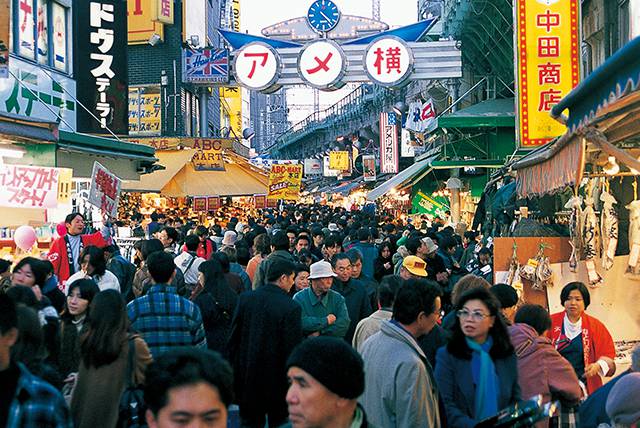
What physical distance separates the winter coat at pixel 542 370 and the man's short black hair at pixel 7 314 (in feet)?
9.46

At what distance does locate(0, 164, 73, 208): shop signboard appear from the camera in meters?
Answer: 9.95

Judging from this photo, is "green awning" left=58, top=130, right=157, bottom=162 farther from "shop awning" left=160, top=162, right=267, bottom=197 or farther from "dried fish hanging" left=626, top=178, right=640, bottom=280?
"dried fish hanging" left=626, top=178, right=640, bottom=280

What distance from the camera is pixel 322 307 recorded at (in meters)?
7.48

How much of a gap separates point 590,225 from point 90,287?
204 inches

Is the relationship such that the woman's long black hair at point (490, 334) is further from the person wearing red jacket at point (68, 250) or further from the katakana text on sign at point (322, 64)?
the katakana text on sign at point (322, 64)

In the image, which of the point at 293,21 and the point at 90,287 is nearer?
the point at 90,287

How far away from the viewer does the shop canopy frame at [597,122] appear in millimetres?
5082

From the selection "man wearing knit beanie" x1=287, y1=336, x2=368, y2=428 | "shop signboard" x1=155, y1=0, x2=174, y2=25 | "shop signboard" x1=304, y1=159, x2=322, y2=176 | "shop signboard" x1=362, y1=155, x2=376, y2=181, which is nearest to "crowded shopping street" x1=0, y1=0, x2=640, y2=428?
"man wearing knit beanie" x1=287, y1=336, x2=368, y2=428

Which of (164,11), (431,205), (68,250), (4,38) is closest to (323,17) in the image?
(431,205)

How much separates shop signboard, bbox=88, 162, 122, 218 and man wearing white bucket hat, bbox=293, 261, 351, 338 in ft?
16.3

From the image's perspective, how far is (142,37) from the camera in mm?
36000

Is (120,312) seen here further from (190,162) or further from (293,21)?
(293,21)

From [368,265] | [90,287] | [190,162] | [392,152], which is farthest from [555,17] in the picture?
[392,152]

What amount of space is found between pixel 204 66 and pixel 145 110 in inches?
166
